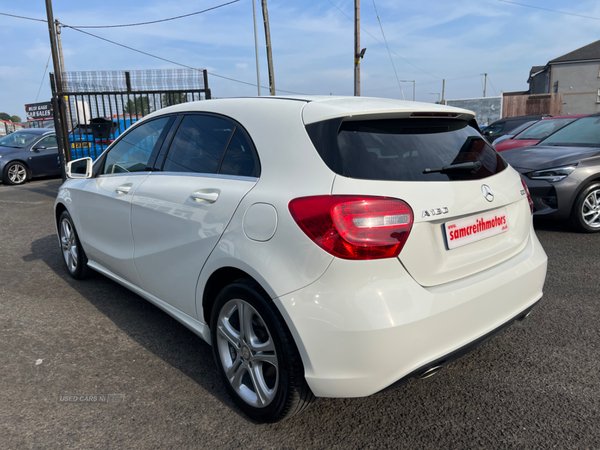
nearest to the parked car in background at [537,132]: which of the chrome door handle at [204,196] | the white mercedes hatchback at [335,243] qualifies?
the white mercedes hatchback at [335,243]

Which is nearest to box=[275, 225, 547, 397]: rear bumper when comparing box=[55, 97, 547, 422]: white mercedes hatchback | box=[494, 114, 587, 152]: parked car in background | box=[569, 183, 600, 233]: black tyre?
box=[55, 97, 547, 422]: white mercedes hatchback

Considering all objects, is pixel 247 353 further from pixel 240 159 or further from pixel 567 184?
pixel 567 184

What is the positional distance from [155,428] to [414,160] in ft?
5.87

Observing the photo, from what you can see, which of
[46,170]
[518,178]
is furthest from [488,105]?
[518,178]

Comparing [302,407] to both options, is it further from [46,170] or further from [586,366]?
[46,170]

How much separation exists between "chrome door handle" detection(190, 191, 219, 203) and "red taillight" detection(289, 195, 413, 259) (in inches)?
25.6

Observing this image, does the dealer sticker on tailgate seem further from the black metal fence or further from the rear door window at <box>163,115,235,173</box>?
the black metal fence

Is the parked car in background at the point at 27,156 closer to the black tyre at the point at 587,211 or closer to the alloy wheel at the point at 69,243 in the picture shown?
the alloy wheel at the point at 69,243

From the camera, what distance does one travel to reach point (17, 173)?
12852mm

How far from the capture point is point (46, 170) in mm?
13359

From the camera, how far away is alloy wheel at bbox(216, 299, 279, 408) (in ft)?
6.96

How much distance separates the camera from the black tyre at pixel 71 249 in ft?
13.7

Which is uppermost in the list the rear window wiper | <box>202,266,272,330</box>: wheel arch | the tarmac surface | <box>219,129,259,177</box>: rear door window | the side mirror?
<box>219,129,259,177</box>: rear door window

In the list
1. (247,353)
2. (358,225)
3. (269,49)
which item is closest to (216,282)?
(247,353)
